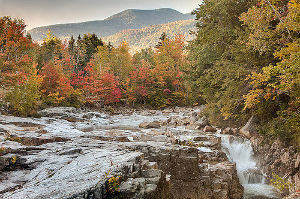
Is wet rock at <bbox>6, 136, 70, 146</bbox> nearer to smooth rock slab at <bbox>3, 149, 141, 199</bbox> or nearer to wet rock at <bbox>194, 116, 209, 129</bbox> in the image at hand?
smooth rock slab at <bbox>3, 149, 141, 199</bbox>

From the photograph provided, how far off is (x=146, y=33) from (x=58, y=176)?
194 meters

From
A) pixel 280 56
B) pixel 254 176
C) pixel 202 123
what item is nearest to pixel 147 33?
pixel 202 123

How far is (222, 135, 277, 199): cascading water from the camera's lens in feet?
26.4

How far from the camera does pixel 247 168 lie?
9.69 metres

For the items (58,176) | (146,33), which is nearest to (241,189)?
(58,176)

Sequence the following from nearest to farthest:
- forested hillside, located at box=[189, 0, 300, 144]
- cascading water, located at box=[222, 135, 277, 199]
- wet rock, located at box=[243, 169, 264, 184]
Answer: forested hillside, located at box=[189, 0, 300, 144]
cascading water, located at box=[222, 135, 277, 199]
wet rock, located at box=[243, 169, 264, 184]

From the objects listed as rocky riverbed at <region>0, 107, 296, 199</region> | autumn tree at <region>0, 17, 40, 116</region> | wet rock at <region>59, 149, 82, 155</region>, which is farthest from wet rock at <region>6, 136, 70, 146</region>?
autumn tree at <region>0, 17, 40, 116</region>

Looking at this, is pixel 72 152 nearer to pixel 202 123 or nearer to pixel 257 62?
pixel 257 62

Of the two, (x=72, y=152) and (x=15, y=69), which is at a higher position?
(x=15, y=69)

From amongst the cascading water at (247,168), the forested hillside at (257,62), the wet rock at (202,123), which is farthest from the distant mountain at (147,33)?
the cascading water at (247,168)

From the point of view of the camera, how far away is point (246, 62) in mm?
11883

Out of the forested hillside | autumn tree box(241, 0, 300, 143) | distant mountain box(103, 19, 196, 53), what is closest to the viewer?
autumn tree box(241, 0, 300, 143)

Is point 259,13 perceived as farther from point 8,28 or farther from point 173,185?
point 8,28

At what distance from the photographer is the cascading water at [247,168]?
8039 millimetres
